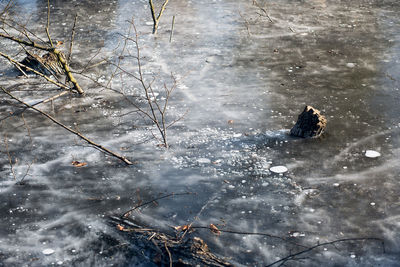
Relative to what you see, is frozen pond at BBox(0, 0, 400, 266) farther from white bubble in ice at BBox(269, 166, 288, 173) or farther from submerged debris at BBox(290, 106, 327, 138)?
submerged debris at BBox(290, 106, 327, 138)

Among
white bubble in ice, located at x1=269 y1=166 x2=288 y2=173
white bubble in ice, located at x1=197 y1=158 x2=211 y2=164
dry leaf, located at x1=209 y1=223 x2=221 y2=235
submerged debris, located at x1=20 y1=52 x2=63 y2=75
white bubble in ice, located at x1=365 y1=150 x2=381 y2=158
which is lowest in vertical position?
dry leaf, located at x1=209 y1=223 x2=221 y2=235

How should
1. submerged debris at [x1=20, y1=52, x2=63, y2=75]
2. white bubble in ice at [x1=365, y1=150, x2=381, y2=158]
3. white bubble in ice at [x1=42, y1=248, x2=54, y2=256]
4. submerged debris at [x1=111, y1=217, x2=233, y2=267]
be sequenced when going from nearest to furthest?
submerged debris at [x1=111, y1=217, x2=233, y2=267] → white bubble in ice at [x1=42, y1=248, x2=54, y2=256] → white bubble in ice at [x1=365, y1=150, x2=381, y2=158] → submerged debris at [x1=20, y1=52, x2=63, y2=75]

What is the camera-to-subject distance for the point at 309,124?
5605 mm

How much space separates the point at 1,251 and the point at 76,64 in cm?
456

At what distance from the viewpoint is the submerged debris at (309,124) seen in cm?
555

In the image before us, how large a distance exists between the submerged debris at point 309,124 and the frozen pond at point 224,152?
13 cm

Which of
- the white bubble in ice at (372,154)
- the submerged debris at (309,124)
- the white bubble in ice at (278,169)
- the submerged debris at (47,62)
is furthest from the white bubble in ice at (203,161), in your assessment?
the submerged debris at (47,62)

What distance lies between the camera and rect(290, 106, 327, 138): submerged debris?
5555mm

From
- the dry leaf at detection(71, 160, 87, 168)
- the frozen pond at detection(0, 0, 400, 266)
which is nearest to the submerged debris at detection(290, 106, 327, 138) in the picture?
the frozen pond at detection(0, 0, 400, 266)

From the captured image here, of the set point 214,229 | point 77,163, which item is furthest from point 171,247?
point 77,163

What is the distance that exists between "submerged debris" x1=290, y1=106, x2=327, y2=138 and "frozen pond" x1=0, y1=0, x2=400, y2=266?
126 millimetres

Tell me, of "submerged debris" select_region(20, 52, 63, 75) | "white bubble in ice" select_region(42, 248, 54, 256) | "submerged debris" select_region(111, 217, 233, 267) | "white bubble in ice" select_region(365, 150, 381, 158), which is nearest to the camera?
"submerged debris" select_region(111, 217, 233, 267)

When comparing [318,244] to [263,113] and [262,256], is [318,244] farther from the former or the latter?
[263,113]

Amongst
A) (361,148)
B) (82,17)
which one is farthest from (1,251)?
(82,17)
